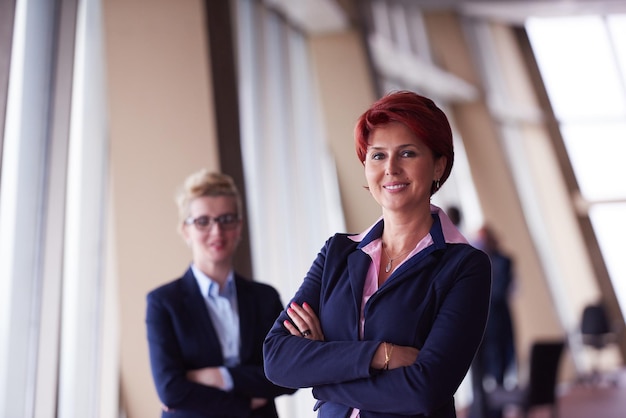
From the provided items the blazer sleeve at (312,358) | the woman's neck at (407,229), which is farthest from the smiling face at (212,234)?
the woman's neck at (407,229)

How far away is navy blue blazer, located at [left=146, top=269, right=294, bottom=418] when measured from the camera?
72.4 inches

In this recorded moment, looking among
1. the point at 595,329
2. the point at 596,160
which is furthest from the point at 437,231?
the point at 596,160

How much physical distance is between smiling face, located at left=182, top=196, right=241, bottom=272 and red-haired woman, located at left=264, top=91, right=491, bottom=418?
0.57m

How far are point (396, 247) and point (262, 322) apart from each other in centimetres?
63

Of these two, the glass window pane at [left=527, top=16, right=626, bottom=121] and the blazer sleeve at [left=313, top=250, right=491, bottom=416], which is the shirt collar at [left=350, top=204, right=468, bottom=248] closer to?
the blazer sleeve at [left=313, top=250, right=491, bottom=416]

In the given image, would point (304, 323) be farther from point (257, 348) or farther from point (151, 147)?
point (151, 147)

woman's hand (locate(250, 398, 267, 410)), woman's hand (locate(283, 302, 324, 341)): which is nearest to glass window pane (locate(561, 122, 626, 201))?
woman's hand (locate(250, 398, 267, 410))

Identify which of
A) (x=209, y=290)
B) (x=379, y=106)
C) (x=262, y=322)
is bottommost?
(x=262, y=322)

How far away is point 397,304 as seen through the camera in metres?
1.34

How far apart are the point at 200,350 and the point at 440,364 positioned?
86 cm

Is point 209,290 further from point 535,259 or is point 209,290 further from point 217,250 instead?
point 535,259

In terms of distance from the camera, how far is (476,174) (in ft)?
31.0

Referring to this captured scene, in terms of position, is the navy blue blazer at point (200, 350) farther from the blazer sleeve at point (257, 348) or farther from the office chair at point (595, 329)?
the office chair at point (595, 329)

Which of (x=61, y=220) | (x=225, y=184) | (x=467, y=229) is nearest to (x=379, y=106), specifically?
(x=225, y=184)
